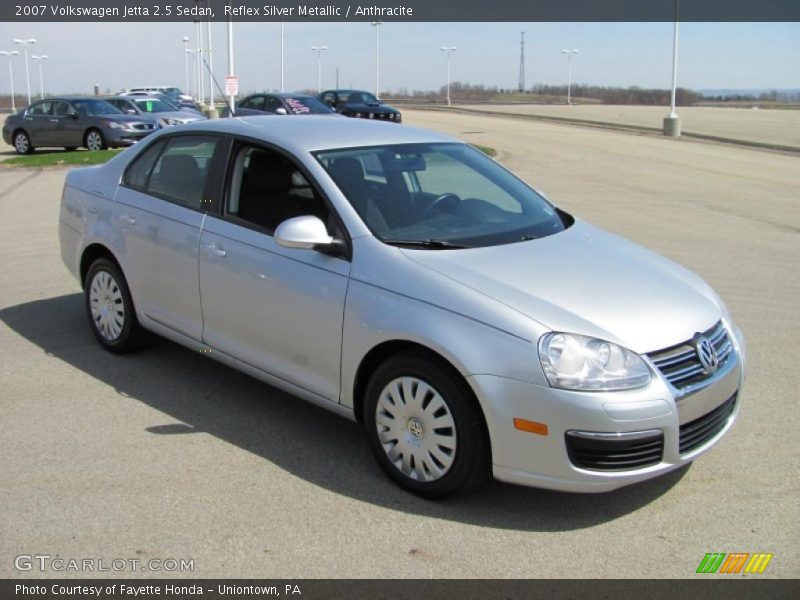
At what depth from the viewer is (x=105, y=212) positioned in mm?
6066

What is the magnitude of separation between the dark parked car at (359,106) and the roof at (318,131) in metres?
27.3

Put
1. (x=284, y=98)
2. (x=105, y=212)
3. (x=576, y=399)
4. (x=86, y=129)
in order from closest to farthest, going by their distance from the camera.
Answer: (x=576, y=399) → (x=105, y=212) → (x=86, y=129) → (x=284, y=98)

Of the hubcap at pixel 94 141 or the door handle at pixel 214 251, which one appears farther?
the hubcap at pixel 94 141

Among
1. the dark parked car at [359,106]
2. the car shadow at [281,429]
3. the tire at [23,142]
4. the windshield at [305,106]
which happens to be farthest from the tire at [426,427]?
the dark parked car at [359,106]

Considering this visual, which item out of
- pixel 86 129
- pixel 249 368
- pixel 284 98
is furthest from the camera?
pixel 284 98

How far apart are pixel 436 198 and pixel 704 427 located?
1911 mm

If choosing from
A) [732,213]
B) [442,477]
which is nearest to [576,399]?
[442,477]

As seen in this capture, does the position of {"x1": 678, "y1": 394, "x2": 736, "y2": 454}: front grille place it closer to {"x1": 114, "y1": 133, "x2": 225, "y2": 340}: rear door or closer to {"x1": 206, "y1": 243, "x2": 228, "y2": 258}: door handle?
{"x1": 206, "y1": 243, "x2": 228, "y2": 258}: door handle

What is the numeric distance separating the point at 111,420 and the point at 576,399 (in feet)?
9.25

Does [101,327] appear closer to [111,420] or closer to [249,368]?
[111,420]

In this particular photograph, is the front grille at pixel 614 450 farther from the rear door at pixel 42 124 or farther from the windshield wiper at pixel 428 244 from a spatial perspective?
the rear door at pixel 42 124

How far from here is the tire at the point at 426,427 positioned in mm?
3869

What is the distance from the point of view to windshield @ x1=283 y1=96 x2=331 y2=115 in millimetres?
25442

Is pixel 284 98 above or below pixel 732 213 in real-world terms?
above
